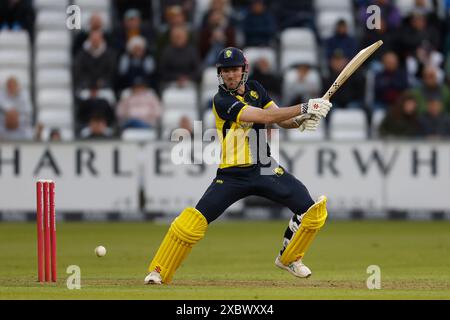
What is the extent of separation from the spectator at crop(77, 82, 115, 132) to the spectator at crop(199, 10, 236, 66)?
1.95 m

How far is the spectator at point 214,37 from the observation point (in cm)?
1919

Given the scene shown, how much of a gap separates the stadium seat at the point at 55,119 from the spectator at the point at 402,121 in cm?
471

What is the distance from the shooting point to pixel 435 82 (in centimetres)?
1841

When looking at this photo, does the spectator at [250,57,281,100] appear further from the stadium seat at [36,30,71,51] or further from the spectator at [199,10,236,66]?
the stadium seat at [36,30,71,51]

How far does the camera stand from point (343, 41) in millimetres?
19109

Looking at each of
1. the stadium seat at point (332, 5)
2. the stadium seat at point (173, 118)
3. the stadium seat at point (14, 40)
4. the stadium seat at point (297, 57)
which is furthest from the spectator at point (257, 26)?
the stadium seat at point (14, 40)

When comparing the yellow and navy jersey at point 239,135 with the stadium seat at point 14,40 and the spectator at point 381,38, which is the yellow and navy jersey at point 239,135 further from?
the stadium seat at point 14,40

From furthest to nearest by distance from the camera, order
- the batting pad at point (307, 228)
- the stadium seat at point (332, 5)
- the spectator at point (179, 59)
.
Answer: the stadium seat at point (332, 5) → the spectator at point (179, 59) → the batting pad at point (307, 228)

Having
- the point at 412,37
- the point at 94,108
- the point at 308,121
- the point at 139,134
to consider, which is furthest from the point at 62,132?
the point at 308,121

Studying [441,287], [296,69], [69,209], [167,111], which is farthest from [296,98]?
[441,287]

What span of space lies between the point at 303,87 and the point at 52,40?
4.17 metres

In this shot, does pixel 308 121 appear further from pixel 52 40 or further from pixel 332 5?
pixel 332 5

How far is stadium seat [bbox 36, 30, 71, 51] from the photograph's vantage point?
774 inches

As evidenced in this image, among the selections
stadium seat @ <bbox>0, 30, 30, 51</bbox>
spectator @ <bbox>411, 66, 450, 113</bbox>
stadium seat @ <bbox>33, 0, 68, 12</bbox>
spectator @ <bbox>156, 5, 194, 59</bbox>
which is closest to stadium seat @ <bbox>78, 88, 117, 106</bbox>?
spectator @ <bbox>156, 5, 194, 59</bbox>
